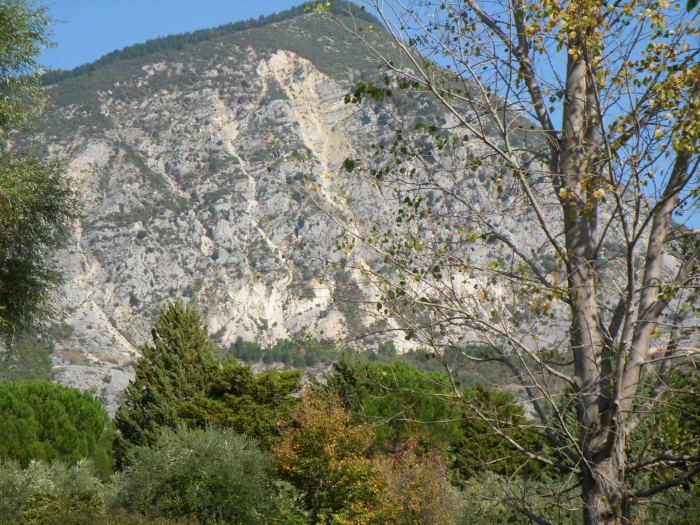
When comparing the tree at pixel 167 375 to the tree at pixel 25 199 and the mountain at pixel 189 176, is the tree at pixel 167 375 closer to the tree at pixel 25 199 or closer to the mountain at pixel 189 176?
the tree at pixel 25 199

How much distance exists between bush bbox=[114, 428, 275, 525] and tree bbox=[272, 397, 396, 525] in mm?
886

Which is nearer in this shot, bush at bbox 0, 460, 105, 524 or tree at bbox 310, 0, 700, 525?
tree at bbox 310, 0, 700, 525

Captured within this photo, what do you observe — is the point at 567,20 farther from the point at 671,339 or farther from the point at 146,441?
the point at 146,441

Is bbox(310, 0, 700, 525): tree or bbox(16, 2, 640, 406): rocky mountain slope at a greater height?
bbox(16, 2, 640, 406): rocky mountain slope

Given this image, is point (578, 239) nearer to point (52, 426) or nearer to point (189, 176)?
point (52, 426)

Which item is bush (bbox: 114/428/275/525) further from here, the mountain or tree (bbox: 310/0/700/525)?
the mountain

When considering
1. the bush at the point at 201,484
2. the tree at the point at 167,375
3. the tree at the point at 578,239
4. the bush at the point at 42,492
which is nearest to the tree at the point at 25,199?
the bush at the point at 42,492

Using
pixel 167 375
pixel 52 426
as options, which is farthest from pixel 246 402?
pixel 52 426

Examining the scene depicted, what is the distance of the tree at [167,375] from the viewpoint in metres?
28.5

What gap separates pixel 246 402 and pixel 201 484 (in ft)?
32.2

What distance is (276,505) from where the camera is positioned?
15.7 m

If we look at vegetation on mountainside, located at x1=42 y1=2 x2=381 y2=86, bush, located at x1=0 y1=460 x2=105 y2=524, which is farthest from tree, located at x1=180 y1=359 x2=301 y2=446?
vegetation on mountainside, located at x1=42 y1=2 x2=381 y2=86

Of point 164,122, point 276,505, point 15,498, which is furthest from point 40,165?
point 164,122

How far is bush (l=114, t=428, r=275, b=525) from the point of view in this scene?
15.0 meters
